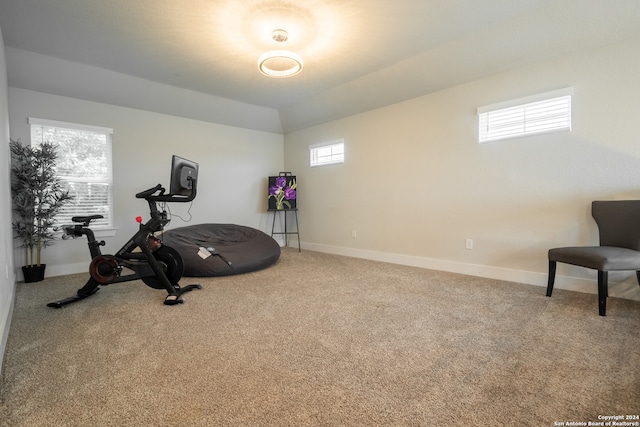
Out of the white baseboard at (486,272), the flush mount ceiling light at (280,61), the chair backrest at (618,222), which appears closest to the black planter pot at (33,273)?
the white baseboard at (486,272)

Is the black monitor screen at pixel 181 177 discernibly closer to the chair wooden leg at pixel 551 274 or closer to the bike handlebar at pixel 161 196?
the bike handlebar at pixel 161 196

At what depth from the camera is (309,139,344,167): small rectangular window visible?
211 inches

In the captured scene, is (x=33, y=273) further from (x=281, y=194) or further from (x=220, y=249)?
(x=281, y=194)

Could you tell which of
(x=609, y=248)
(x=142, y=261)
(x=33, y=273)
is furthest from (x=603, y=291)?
(x=33, y=273)

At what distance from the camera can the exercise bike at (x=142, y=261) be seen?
2764 mm

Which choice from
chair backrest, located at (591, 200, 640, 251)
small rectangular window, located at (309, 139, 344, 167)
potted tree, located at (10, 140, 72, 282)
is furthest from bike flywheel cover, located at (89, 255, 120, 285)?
chair backrest, located at (591, 200, 640, 251)

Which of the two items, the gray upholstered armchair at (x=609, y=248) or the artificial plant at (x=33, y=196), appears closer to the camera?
the gray upholstered armchair at (x=609, y=248)

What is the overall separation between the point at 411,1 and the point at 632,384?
3042mm

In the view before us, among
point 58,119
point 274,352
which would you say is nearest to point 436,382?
point 274,352

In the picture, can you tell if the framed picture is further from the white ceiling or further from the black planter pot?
the black planter pot

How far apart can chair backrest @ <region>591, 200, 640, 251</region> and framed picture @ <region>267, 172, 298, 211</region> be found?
14.6 feet

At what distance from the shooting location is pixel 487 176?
362cm

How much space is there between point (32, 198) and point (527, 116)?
19.6ft

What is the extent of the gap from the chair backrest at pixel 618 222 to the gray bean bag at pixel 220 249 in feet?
12.3
